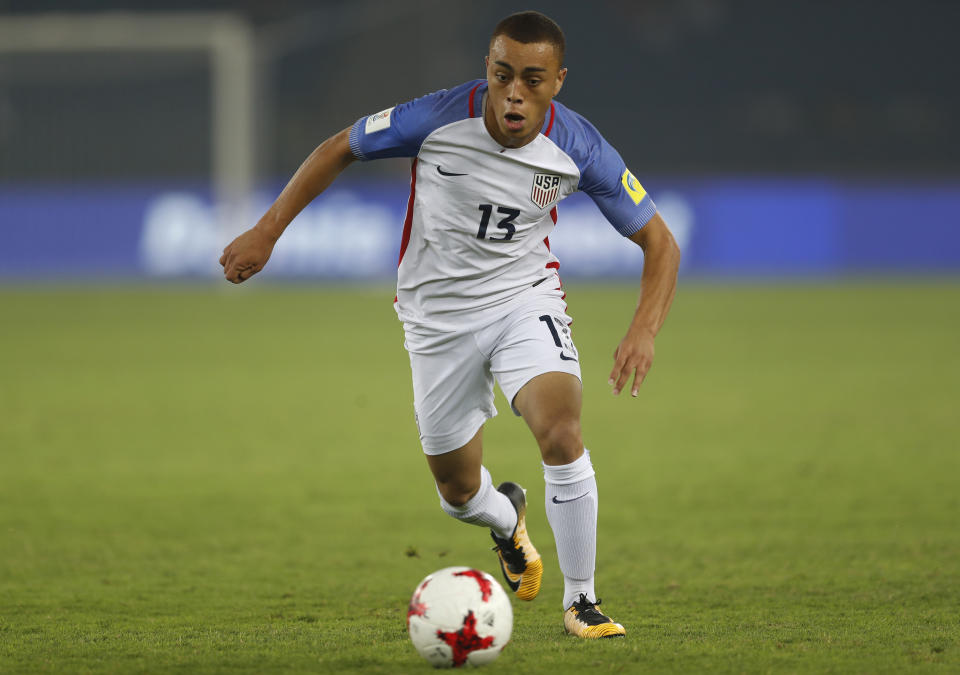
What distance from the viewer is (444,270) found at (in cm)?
475

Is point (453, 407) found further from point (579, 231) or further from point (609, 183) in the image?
point (579, 231)

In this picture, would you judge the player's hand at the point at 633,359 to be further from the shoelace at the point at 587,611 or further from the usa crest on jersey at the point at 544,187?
the shoelace at the point at 587,611

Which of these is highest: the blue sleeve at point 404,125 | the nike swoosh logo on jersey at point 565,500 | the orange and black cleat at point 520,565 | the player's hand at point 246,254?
the blue sleeve at point 404,125

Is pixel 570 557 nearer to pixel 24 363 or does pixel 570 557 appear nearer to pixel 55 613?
pixel 55 613

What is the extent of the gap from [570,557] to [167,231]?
69.8ft

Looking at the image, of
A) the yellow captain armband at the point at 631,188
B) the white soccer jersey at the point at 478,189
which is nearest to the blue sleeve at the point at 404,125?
the white soccer jersey at the point at 478,189

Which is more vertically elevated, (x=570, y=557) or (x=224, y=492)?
(x=570, y=557)

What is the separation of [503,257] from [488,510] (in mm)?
1020

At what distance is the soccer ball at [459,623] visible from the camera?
151 inches

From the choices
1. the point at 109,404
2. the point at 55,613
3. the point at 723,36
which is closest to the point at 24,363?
the point at 109,404

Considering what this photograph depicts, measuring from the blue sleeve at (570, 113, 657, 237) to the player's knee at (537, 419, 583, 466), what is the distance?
0.78 m

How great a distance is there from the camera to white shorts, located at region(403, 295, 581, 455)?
4551mm

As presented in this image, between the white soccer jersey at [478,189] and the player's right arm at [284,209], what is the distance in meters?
0.08

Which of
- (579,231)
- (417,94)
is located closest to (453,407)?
(579,231)
